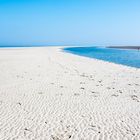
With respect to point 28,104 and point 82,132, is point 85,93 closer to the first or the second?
point 28,104

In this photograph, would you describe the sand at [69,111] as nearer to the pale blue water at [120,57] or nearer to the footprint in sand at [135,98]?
the footprint in sand at [135,98]

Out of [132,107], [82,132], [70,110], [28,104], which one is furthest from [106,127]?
[28,104]

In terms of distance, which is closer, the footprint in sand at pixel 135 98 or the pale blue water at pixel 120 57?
the footprint in sand at pixel 135 98

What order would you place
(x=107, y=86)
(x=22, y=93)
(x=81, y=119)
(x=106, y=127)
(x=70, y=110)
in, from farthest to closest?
(x=107, y=86) → (x=22, y=93) → (x=70, y=110) → (x=81, y=119) → (x=106, y=127)

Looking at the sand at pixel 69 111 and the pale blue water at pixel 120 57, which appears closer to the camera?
the sand at pixel 69 111

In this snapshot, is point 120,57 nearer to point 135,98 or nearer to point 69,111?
point 135,98

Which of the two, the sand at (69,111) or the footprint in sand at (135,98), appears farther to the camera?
the footprint in sand at (135,98)

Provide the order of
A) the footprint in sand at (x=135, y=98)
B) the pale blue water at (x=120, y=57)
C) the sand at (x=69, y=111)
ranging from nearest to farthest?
the sand at (x=69, y=111)
the footprint in sand at (x=135, y=98)
the pale blue water at (x=120, y=57)

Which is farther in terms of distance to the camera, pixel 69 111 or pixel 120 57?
pixel 120 57

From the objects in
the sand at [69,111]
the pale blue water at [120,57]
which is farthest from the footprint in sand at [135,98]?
the pale blue water at [120,57]

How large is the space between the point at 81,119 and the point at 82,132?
1.27m

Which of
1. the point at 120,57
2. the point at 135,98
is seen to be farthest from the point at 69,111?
the point at 120,57

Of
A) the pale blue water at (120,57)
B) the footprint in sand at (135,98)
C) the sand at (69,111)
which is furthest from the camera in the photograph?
the pale blue water at (120,57)

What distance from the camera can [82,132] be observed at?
7688 mm
